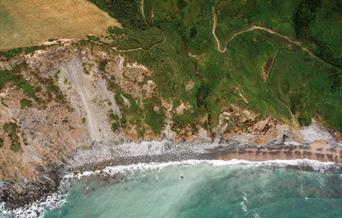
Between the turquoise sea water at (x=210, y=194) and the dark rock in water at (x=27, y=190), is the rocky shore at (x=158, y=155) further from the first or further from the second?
the turquoise sea water at (x=210, y=194)

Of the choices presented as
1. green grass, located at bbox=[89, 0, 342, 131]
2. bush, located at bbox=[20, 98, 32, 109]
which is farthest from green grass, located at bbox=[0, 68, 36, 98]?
green grass, located at bbox=[89, 0, 342, 131]

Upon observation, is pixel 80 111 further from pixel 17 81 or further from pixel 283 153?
pixel 283 153

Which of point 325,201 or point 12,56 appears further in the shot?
point 325,201

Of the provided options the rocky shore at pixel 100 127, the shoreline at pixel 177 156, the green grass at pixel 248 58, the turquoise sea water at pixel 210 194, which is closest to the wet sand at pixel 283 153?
the shoreline at pixel 177 156

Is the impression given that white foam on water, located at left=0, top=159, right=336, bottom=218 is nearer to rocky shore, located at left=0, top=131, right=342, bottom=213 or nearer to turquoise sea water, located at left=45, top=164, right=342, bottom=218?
rocky shore, located at left=0, top=131, right=342, bottom=213

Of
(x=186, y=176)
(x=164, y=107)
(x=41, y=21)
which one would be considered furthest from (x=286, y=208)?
(x=41, y=21)

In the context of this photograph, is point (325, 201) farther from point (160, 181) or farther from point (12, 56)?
point (12, 56)
